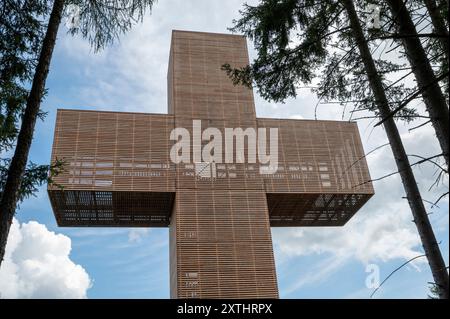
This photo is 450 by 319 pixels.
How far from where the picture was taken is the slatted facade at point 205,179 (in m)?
11.1

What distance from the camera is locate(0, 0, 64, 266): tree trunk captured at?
11.5ft

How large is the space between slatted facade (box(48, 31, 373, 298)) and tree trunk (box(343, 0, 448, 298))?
7.30m

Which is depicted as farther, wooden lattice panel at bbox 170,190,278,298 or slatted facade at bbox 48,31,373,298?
slatted facade at bbox 48,31,373,298

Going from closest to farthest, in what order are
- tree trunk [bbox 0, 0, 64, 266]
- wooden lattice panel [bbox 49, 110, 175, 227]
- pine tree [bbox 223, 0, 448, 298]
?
tree trunk [bbox 0, 0, 64, 266] < pine tree [bbox 223, 0, 448, 298] < wooden lattice panel [bbox 49, 110, 175, 227]

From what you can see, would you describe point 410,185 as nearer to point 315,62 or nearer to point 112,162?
point 315,62

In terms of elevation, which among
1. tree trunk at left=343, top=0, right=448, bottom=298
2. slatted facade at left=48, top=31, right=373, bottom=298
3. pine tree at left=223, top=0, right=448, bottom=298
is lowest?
tree trunk at left=343, top=0, right=448, bottom=298

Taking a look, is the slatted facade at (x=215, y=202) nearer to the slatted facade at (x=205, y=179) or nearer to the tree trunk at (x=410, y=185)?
the slatted facade at (x=205, y=179)

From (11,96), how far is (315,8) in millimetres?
3764

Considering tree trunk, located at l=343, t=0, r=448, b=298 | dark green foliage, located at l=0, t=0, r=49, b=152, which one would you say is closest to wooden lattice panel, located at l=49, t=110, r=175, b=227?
dark green foliage, located at l=0, t=0, r=49, b=152

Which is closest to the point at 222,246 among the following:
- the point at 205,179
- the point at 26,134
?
the point at 205,179

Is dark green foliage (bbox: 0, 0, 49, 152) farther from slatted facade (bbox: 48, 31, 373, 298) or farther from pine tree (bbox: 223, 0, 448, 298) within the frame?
slatted facade (bbox: 48, 31, 373, 298)

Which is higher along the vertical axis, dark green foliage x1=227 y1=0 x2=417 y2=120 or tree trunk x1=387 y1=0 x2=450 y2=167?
dark green foliage x1=227 y1=0 x2=417 y2=120

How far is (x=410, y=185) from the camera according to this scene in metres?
4.26

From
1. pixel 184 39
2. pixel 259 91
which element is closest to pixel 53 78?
pixel 259 91
